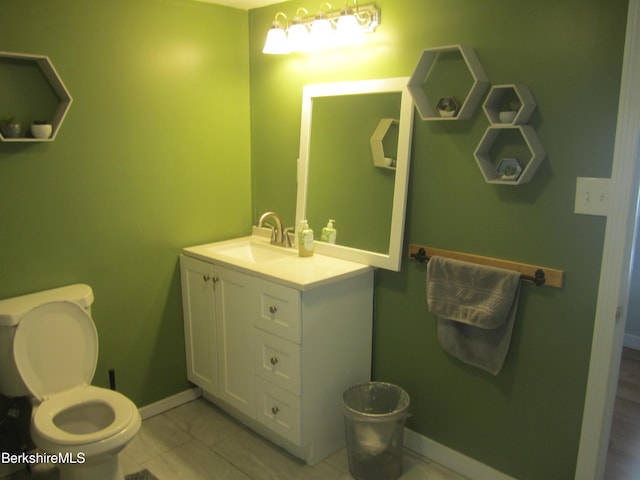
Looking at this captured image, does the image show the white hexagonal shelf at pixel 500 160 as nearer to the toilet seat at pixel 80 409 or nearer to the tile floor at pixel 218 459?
the tile floor at pixel 218 459

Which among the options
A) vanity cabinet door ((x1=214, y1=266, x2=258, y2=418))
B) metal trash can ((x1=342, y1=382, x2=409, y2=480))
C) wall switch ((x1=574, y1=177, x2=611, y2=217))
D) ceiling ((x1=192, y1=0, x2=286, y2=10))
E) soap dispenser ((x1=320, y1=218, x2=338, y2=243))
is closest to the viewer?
wall switch ((x1=574, y1=177, x2=611, y2=217))

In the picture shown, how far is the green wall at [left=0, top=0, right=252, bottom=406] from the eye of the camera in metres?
2.23

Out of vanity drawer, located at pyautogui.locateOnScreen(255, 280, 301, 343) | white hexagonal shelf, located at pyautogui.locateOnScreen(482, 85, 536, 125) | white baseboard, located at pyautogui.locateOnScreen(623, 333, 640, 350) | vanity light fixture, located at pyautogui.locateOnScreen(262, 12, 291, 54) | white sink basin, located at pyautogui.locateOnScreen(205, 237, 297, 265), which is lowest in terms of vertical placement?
white baseboard, located at pyautogui.locateOnScreen(623, 333, 640, 350)

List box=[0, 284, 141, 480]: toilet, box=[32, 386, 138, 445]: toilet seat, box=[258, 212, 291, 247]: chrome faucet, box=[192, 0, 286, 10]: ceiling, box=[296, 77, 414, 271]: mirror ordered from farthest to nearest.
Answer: box=[258, 212, 291, 247]: chrome faucet
box=[192, 0, 286, 10]: ceiling
box=[296, 77, 414, 271]: mirror
box=[0, 284, 141, 480]: toilet
box=[32, 386, 138, 445]: toilet seat

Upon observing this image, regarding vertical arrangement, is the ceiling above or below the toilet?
above

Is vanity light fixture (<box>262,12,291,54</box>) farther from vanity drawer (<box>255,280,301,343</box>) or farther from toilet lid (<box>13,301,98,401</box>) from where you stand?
toilet lid (<box>13,301,98,401</box>)

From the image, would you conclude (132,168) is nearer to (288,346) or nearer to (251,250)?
(251,250)

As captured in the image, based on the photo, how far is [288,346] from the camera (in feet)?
7.32

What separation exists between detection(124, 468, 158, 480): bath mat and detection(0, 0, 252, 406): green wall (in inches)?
20.2

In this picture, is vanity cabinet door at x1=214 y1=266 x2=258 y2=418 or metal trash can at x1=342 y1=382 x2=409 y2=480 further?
vanity cabinet door at x1=214 y1=266 x2=258 y2=418

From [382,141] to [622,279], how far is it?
1.15 m

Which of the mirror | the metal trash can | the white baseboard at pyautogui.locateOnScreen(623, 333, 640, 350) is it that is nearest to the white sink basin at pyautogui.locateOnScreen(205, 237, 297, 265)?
the mirror

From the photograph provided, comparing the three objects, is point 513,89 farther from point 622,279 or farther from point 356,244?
point 356,244

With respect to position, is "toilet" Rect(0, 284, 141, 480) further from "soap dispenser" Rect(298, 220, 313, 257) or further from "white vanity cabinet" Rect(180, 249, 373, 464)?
"soap dispenser" Rect(298, 220, 313, 257)
